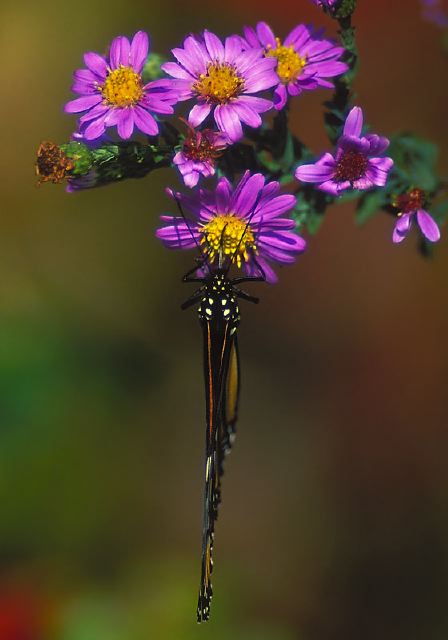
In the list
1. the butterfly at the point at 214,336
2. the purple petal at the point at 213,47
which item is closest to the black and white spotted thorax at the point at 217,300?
the butterfly at the point at 214,336

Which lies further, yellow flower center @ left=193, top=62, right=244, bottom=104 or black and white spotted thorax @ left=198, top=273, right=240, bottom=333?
black and white spotted thorax @ left=198, top=273, right=240, bottom=333

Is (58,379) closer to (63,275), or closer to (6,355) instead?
(6,355)

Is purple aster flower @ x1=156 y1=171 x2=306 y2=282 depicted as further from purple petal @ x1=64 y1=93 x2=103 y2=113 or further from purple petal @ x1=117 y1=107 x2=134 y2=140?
purple petal @ x1=64 y1=93 x2=103 y2=113

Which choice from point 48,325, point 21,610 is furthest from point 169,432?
point 21,610

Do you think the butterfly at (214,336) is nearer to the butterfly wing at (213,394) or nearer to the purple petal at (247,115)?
the butterfly wing at (213,394)

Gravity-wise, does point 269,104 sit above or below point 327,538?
above

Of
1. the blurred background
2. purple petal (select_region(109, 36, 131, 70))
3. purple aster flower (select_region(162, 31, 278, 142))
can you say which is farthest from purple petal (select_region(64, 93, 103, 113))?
the blurred background
